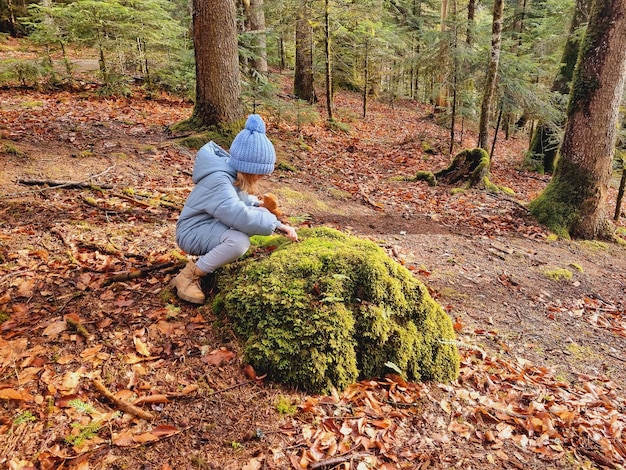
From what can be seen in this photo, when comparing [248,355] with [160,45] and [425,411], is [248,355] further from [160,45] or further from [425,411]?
[160,45]

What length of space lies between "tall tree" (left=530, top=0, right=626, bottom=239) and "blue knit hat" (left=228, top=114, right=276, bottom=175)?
23.7 ft

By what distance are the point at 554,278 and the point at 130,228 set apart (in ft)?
20.4

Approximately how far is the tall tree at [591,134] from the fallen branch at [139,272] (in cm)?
757

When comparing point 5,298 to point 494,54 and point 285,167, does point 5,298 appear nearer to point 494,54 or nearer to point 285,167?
point 285,167

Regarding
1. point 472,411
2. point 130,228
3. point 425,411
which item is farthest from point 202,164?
point 472,411

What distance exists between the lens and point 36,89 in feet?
34.6

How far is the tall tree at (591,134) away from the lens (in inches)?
281

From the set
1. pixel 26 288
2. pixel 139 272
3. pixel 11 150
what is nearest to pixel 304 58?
pixel 11 150

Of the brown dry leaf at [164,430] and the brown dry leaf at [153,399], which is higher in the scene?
the brown dry leaf at [153,399]

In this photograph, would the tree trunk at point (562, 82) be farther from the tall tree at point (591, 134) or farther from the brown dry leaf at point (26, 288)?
the brown dry leaf at point (26, 288)

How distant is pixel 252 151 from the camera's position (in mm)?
2939

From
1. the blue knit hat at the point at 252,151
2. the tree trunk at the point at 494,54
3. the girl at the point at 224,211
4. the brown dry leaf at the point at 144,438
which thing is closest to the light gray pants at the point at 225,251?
the girl at the point at 224,211

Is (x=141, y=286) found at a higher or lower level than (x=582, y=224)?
higher

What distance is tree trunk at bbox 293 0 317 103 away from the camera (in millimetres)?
13669
